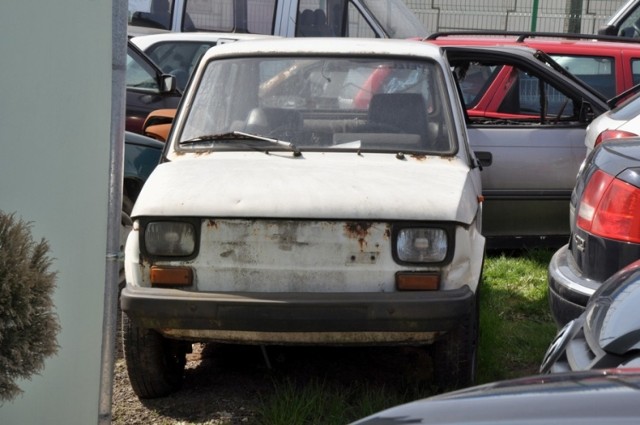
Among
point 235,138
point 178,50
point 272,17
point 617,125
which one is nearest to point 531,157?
point 617,125

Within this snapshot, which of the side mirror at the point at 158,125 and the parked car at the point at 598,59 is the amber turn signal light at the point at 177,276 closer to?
the side mirror at the point at 158,125

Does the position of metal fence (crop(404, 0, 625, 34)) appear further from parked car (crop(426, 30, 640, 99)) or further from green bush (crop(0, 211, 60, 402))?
green bush (crop(0, 211, 60, 402))

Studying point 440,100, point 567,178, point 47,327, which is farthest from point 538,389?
point 567,178

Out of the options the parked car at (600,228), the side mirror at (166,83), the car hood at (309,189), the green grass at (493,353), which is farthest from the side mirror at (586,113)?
the side mirror at (166,83)

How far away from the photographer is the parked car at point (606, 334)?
128 inches

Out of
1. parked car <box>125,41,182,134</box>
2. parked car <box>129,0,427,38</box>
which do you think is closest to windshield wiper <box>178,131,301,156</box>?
parked car <box>125,41,182,134</box>

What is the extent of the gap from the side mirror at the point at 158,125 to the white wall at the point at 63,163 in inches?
136

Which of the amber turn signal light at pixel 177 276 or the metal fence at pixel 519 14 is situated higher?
the metal fence at pixel 519 14

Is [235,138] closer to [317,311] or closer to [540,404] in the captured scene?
[317,311]

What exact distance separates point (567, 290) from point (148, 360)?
1961mm

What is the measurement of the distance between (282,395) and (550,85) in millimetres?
3585

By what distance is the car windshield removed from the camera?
538 centimetres

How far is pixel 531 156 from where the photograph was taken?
7184 mm

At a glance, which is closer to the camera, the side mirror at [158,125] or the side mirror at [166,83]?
the side mirror at [158,125]
